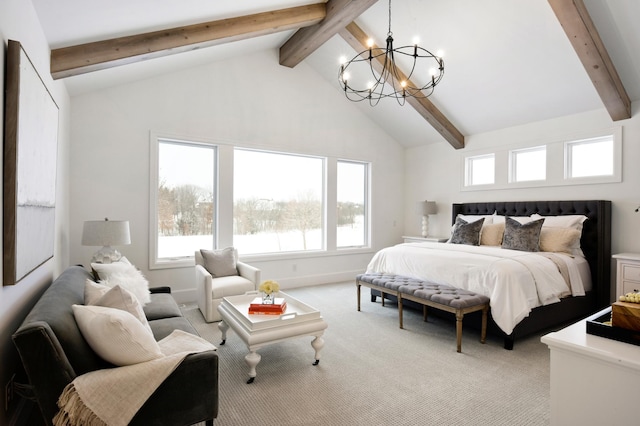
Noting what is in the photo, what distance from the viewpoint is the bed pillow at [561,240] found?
412 cm

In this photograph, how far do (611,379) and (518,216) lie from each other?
4.23 meters

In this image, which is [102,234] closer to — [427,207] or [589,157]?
[427,207]

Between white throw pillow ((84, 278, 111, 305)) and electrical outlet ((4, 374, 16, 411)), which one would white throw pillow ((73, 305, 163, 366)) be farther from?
electrical outlet ((4, 374, 16, 411))

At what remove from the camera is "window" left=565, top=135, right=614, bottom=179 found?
4.43 metres

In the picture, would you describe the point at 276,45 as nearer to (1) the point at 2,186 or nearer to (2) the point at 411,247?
(2) the point at 411,247

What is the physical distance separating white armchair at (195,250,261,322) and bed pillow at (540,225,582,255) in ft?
11.8

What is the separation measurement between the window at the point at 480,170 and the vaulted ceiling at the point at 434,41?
1.78ft

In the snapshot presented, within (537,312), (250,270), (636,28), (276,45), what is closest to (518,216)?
(537,312)

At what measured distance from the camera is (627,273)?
3803mm

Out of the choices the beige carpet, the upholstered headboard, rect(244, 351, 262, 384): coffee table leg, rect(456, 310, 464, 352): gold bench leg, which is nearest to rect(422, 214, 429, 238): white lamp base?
the upholstered headboard

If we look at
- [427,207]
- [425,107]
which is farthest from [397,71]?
[427,207]

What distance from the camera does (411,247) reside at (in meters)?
4.46

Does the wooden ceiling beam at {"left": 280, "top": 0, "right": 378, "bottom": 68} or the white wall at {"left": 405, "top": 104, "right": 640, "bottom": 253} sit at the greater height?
the wooden ceiling beam at {"left": 280, "top": 0, "right": 378, "bottom": 68}

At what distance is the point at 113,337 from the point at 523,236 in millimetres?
4349
